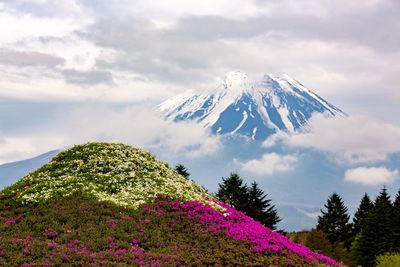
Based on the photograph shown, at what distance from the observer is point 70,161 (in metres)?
35.9

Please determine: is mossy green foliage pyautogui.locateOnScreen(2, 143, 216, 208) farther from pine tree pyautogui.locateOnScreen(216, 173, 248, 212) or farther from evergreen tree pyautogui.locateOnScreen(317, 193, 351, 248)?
evergreen tree pyautogui.locateOnScreen(317, 193, 351, 248)

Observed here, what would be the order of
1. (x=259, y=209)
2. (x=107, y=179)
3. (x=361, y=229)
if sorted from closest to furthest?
1. (x=107, y=179)
2. (x=259, y=209)
3. (x=361, y=229)

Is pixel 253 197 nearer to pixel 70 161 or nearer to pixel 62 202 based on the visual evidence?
pixel 70 161

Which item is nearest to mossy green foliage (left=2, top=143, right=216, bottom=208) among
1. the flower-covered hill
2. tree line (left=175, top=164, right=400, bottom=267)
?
the flower-covered hill

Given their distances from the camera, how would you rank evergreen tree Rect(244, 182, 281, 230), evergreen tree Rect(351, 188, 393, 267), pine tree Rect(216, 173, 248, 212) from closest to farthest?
1. evergreen tree Rect(351, 188, 393, 267)
2. evergreen tree Rect(244, 182, 281, 230)
3. pine tree Rect(216, 173, 248, 212)

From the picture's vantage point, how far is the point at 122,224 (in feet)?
82.5

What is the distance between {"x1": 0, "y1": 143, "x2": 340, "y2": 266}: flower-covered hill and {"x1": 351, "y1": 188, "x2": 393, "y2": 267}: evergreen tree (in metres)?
23.2

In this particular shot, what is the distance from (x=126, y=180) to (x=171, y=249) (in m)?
10.8

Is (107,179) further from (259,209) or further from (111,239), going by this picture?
(259,209)

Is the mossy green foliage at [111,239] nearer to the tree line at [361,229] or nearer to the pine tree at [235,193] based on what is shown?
the tree line at [361,229]

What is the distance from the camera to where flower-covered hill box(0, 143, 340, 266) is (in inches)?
836

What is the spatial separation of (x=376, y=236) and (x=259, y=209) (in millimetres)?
12164

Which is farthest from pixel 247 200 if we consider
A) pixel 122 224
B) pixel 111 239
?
pixel 111 239

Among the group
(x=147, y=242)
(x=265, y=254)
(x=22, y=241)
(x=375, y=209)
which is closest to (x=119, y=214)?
(x=147, y=242)
